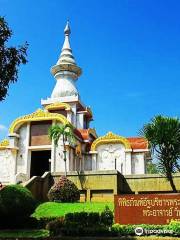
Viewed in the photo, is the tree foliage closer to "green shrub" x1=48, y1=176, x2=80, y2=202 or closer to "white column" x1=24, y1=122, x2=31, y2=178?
"green shrub" x1=48, y1=176, x2=80, y2=202

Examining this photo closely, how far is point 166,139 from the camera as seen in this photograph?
25250mm

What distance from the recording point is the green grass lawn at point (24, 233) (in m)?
17.8

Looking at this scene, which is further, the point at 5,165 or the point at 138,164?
the point at 5,165

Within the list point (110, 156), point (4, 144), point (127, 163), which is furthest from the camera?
point (4, 144)

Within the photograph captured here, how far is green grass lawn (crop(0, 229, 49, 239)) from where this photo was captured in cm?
1777

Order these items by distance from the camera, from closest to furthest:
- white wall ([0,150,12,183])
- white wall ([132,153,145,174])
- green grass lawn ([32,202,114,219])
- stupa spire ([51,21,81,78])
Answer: green grass lawn ([32,202,114,219])
white wall ([132,153,145,174])
white wall ([0,150,12,183])
stupa spire ([51,21,81,78])

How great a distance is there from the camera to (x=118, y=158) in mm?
38375

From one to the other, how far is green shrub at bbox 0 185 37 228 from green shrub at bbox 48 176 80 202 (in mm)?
6499

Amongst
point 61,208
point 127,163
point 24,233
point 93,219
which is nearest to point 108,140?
point 127,163

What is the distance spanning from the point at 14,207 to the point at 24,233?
2305 mm

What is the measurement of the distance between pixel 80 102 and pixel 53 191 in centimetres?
1866

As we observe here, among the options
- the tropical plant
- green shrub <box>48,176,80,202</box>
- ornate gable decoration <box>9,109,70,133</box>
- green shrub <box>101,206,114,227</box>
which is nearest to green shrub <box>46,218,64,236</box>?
green shrub <box>101,206,114,227</box>

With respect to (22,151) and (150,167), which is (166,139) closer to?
(22,151)

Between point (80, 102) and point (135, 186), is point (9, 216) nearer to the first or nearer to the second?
point (135, 186)
